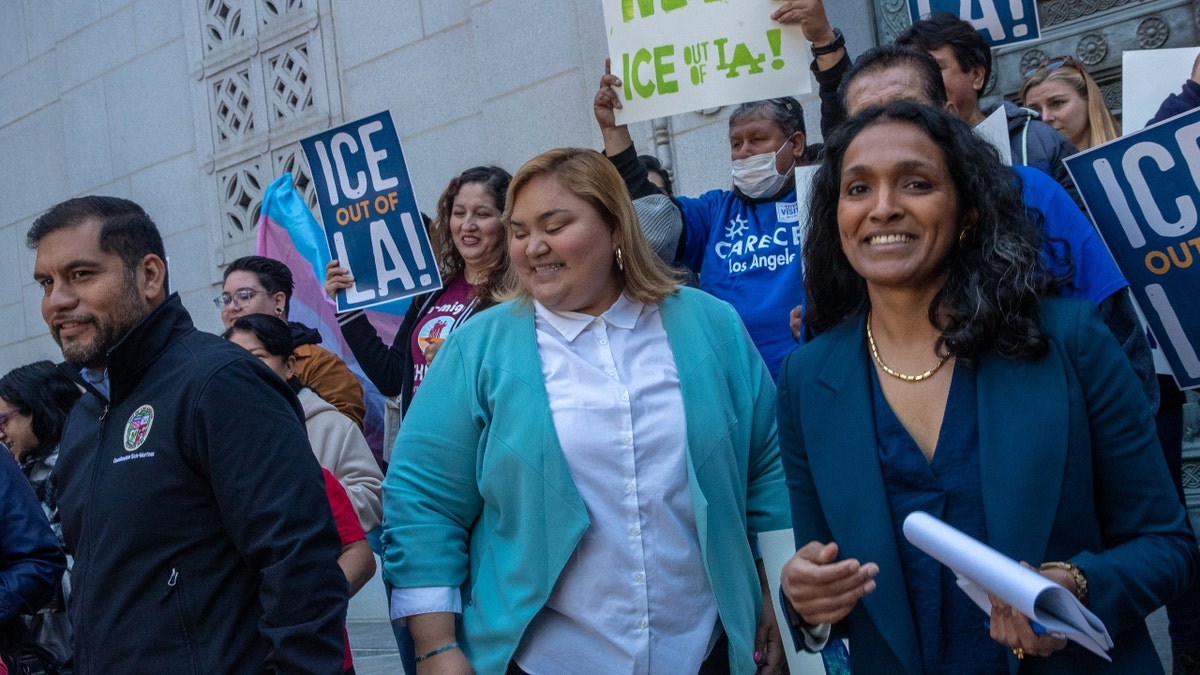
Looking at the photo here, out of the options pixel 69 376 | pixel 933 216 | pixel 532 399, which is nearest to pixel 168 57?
pixel 69 376

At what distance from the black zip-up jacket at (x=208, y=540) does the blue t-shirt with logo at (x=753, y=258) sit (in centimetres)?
173

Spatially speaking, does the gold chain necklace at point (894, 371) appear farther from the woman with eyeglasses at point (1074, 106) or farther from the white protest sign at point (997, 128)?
the woman with eyeglasses at point (1074, 106)

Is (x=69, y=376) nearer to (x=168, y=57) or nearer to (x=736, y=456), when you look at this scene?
(x=736, y=456)

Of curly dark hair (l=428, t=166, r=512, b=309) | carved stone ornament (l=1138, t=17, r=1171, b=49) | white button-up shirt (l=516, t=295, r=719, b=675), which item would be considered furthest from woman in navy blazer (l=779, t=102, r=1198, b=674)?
carved stone ornament (l=1138, t=17, r=1171, b=49)

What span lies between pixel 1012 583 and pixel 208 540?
1760 millimetres

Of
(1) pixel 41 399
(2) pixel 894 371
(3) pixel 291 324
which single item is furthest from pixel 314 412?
(2) pixel 894 371

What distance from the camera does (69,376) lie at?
19.1 feet

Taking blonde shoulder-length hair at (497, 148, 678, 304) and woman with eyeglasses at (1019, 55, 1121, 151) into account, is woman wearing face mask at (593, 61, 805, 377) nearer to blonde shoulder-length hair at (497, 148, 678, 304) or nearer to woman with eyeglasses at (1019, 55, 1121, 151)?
blonde shoulder-length hair at (497, 148, 678, 304)

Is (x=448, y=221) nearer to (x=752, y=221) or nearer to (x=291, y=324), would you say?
(x=291, y=324)

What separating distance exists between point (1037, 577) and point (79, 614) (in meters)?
2.11

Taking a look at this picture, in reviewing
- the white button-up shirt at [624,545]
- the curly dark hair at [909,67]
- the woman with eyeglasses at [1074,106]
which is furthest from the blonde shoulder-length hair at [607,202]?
the woman with eyeglasses at [1074,106]

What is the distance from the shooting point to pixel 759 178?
4316mm

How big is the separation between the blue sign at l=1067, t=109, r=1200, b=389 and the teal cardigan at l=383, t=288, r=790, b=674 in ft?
3.24

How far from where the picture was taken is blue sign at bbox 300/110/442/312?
209 inches
